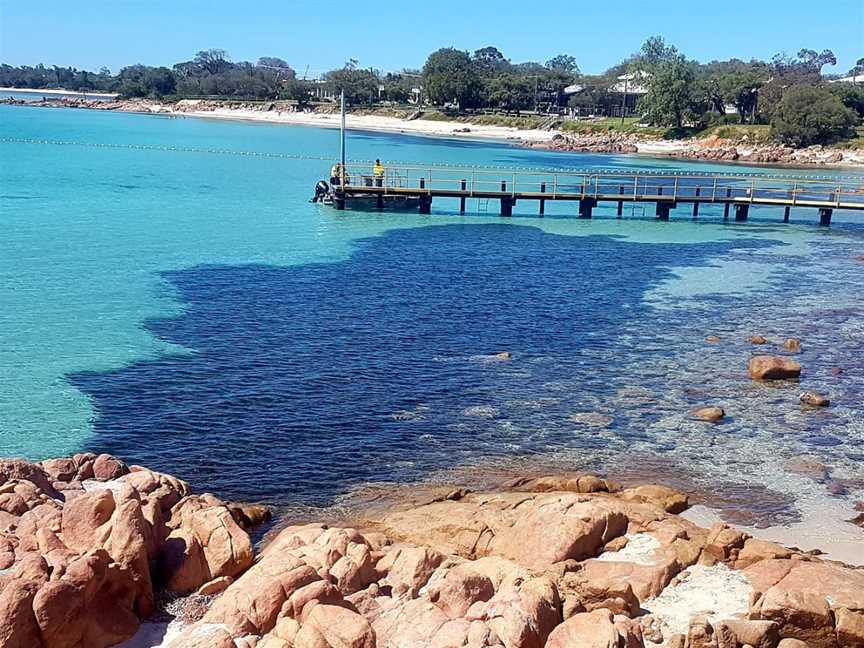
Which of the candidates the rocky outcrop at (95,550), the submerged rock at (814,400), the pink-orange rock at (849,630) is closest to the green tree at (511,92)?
the submerged rock at (814,400)

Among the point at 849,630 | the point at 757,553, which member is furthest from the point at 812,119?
the point at 849,630

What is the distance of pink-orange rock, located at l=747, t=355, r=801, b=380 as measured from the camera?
2578 centimetres

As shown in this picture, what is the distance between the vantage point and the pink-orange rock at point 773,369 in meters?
25.8

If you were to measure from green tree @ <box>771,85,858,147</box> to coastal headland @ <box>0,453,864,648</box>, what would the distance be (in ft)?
342

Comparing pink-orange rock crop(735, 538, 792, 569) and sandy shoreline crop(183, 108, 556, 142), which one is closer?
pink-orange rock crop(735, 538, 792, 569)

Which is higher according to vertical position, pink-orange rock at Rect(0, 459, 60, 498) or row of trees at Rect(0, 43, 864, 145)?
row of trees at Rect(0, 43, 864, 145)

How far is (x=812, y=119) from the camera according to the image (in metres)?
108

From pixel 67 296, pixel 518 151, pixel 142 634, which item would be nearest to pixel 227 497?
pixel 142 634

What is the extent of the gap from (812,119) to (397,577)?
109 m

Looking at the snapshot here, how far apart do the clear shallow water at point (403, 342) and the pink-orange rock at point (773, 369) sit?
565mm

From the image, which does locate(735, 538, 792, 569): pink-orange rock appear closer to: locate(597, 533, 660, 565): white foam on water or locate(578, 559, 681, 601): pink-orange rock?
locate(578, 559, 681, 601): pink-orange rock

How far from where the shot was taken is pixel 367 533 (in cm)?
1600

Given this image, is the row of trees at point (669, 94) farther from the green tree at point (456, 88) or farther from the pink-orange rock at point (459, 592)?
the pink-orange rock at point (459, 592)

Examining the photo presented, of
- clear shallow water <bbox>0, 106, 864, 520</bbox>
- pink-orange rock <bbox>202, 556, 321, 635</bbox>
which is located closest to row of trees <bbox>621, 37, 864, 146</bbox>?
clear shallow water <bbox>0, 106, 864, 520</bbox>
